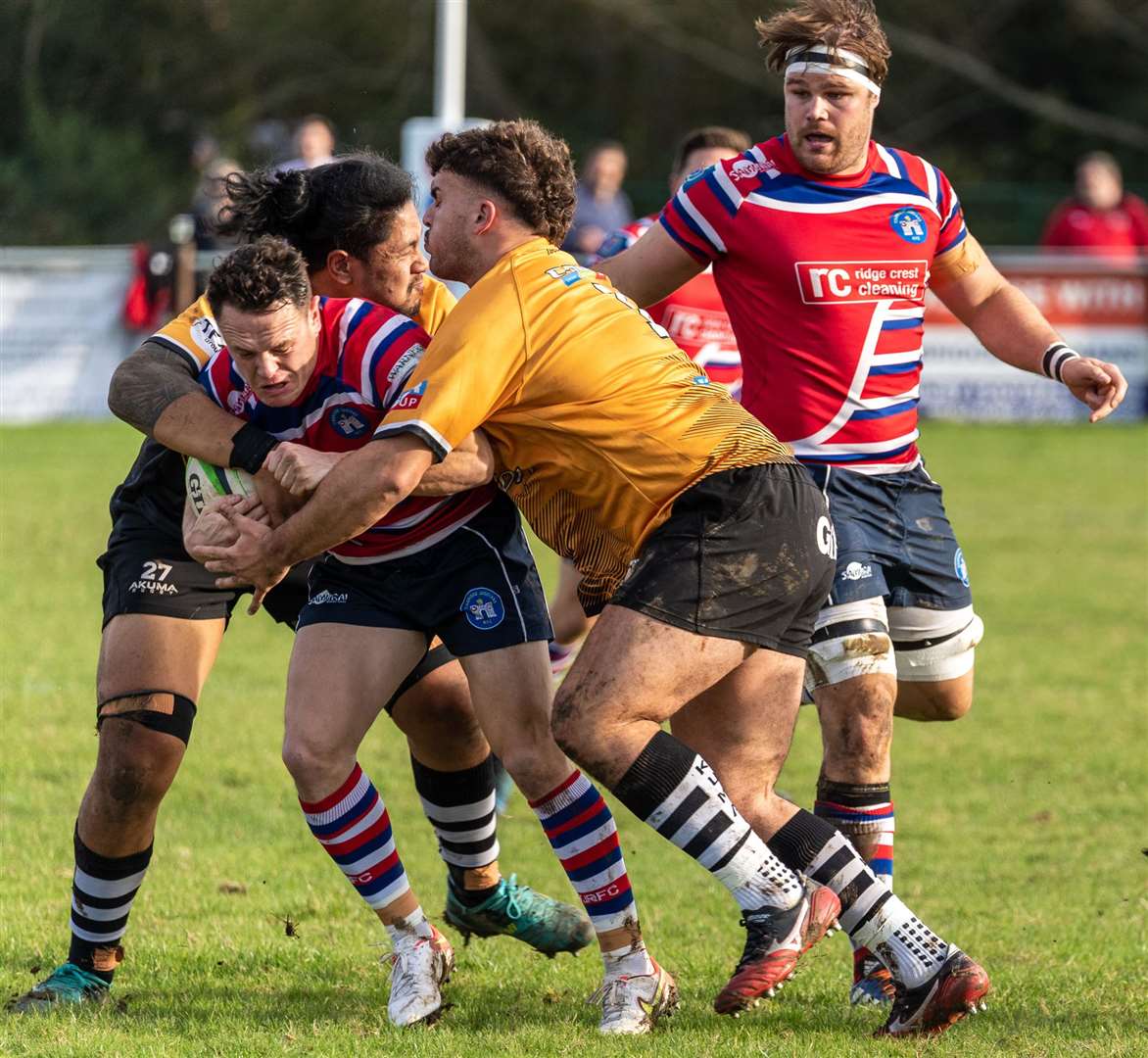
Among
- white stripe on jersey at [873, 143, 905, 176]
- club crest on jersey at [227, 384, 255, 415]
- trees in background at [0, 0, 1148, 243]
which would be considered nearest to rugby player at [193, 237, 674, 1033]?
club crest on jersey at [227, 384, 255, 415]

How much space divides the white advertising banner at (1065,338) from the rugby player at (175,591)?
48.1 ft

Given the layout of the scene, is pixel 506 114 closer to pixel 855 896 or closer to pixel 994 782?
pixel 994 782

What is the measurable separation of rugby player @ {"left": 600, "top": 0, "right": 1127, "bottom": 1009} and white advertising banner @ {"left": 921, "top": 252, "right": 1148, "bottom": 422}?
14.2 metres

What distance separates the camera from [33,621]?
1004 cm

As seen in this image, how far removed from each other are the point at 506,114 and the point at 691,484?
28168 millimetres

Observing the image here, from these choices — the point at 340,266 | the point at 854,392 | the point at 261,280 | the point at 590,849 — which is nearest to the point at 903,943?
the point at 590,849

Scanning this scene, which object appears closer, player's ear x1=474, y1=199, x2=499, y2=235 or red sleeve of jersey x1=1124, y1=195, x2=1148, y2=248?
player's ear x1=474, y1=199, x2=499, y2=235

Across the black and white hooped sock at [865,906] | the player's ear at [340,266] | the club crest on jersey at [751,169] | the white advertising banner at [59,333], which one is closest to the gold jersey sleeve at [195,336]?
the player's ear at [340,266]

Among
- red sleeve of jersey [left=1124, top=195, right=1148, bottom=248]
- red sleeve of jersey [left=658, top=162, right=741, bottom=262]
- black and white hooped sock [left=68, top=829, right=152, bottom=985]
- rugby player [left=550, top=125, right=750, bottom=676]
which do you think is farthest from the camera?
red sleeve of jersey [left=1124, top=195, right=1148, bottom=248]

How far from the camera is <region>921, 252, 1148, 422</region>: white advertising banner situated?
19234mm

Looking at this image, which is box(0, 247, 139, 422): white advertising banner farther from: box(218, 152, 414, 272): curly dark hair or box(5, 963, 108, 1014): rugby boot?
box(5, 963, 108, 1014): rugby boot

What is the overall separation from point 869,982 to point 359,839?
4.50 ft

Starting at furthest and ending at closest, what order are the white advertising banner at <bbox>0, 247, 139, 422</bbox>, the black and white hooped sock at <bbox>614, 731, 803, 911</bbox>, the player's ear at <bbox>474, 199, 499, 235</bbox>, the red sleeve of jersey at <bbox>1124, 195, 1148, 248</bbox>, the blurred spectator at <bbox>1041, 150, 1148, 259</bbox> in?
the red sleeve of jersey at <bbox>1124, 195, 1148, 248</bbox> → the blurred spectator at <bbox>1041, 150, 1148, 259</bbox> → the white advertising banner at <bbox>0, 247, 139, 422</bbox> → the player's ear at <bbox>474, 199, 499, 235</bbox> → the black and white hooped sock at <bbox>614, 731, 803, 911</bbox>

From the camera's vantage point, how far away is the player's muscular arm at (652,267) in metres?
5.11
